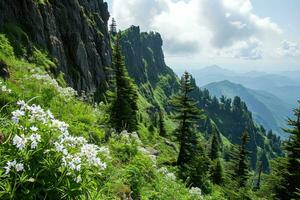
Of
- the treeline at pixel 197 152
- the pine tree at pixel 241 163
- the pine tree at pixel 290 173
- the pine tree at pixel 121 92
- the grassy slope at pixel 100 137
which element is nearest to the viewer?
the grassy slope at pixel 100 137

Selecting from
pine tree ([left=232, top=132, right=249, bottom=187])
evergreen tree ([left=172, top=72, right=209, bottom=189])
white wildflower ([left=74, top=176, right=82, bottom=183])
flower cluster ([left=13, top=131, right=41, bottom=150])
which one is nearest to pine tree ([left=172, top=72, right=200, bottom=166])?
evergreen tree ([left=172, top=72, right=209, bottom=189])

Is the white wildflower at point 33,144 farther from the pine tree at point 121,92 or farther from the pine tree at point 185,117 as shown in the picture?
the pine tree at point 121,92

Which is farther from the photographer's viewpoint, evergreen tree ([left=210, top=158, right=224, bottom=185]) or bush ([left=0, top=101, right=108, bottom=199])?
evergreen tree ([left=210, top=158, right=224, bottom=185])

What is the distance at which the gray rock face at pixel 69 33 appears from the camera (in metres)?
49.6

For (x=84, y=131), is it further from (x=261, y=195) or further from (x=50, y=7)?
(x=50, y=7)

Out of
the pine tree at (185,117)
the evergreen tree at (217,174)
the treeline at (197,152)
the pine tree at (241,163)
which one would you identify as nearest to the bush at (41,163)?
the treeline at (197,152)

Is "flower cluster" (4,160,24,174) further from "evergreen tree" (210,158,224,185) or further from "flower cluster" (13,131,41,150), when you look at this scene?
"evergreen tree" (210,158,224,185)

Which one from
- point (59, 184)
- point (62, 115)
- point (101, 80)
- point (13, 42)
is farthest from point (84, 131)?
point (101, 80)

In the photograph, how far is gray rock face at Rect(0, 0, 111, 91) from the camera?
4957 centimetres

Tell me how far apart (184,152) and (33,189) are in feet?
124

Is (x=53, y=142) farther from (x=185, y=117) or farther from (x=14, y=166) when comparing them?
(x=185, y=117)

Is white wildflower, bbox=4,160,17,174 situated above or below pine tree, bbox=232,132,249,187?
above

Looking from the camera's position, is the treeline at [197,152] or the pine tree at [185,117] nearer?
the treeline at [197,152]

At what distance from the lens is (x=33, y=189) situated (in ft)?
15.4
